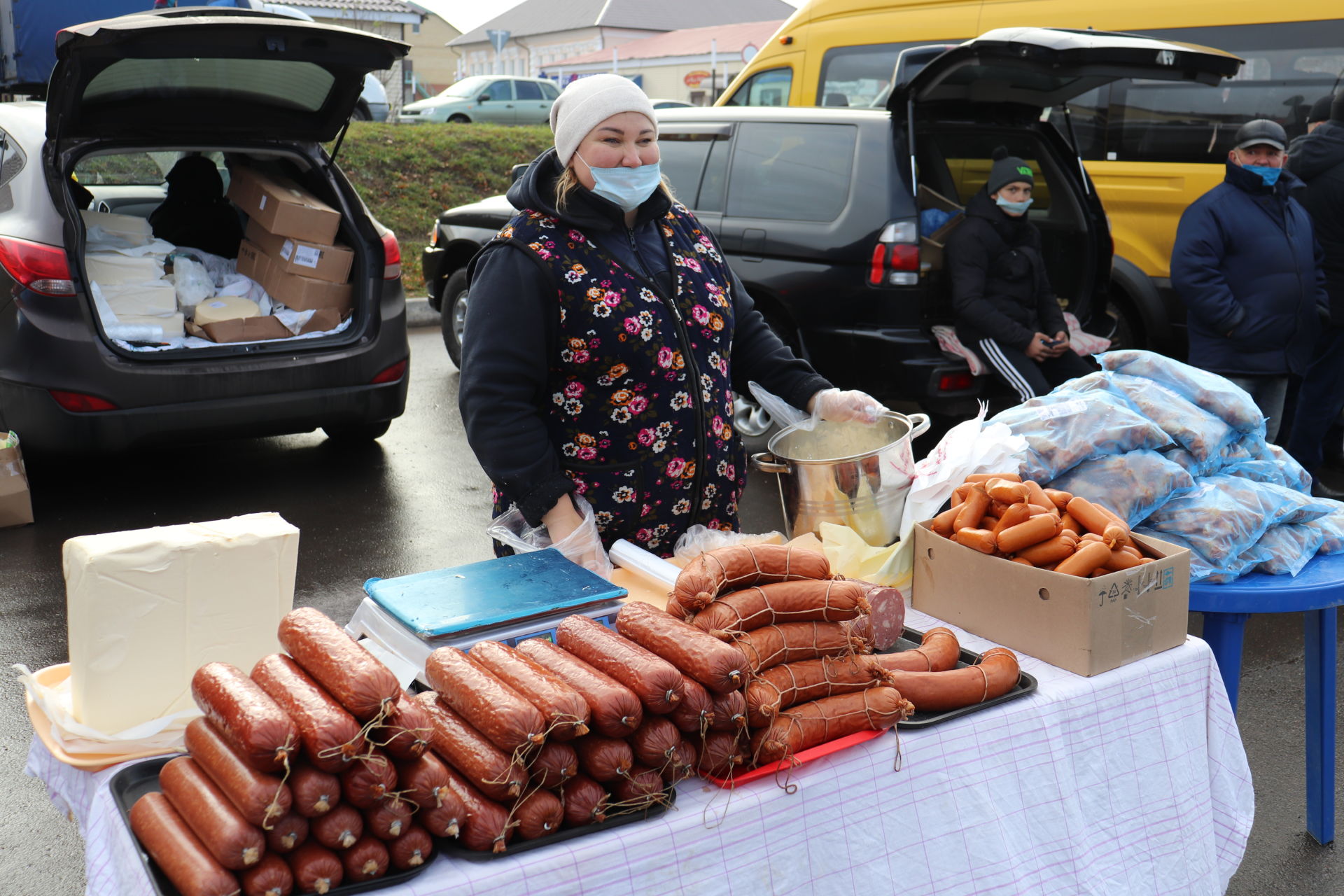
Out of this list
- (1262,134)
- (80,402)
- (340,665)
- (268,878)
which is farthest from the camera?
(1262,134)

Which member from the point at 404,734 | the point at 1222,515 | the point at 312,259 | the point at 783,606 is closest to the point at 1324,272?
the point at 1222,515

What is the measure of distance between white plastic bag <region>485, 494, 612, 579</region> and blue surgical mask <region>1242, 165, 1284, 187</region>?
4118mm

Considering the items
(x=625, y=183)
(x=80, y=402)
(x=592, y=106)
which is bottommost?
(x=80, y=402)

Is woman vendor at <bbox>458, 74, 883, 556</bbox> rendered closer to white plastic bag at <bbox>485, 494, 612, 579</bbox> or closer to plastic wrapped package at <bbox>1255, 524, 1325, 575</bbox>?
white plastic bag at <bbox>485, 494, 612, 579</bbox>

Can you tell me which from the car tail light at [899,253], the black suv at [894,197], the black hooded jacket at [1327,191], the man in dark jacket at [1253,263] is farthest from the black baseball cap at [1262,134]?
the car tail light at [899,253]

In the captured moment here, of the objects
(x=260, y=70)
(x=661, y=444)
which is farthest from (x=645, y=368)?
(x=260, y=70)

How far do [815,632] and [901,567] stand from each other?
0.74 metres

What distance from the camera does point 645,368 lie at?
2500mm

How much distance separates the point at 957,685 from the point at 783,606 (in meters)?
0.38

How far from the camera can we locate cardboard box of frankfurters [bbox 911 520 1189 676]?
6.91 ft

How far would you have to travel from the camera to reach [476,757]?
4.93ft

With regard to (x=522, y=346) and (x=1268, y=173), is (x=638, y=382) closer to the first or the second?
(x=522, y=346)

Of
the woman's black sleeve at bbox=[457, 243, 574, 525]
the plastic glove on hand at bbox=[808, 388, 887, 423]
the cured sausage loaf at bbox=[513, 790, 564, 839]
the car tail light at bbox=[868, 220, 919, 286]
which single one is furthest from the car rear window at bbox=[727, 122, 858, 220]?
the cured sausage loaf at bbox=[513, 790, 564, 839]

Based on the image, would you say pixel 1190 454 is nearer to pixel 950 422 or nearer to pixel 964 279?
pixel 964 279
